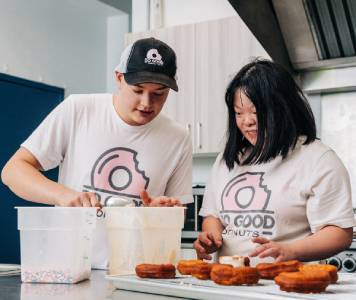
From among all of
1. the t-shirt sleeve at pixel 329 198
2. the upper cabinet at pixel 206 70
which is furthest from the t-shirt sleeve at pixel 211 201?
the upper cabinet at pixel 206 70

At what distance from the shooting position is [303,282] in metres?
0.84

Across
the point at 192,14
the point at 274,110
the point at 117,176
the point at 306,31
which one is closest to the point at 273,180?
the point at 274,110

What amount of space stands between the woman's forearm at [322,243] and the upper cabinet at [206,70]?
5.60ft

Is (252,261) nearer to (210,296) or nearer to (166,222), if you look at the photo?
(166,222)

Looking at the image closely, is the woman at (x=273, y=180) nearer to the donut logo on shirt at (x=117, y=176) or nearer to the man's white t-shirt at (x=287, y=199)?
the man's white t-shirt at (x=287, y=199)

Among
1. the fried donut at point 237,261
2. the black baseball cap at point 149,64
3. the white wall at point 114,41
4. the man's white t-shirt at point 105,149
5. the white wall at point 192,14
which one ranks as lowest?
the fried donut at point 237,261

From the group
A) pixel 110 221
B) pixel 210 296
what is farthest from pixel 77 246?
pixel 210 296

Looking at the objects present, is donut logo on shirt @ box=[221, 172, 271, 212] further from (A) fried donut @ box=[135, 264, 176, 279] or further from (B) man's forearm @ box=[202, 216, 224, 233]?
(A) fried donut @ box=[135, 264, 176, 279]

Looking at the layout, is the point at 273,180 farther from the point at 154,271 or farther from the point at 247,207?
the point at 154,271

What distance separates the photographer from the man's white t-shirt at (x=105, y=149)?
1.45 m

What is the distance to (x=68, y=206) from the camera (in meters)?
1.11

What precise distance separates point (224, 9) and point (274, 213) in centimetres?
224

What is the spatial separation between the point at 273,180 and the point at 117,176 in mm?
410

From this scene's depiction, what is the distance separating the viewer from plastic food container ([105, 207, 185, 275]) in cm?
107
